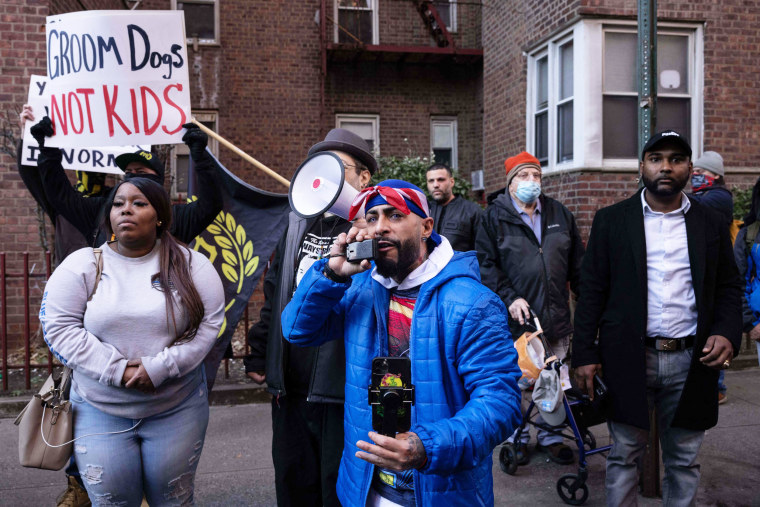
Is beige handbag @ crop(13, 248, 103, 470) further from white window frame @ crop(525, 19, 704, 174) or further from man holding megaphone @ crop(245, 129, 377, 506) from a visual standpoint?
white window frame @ crop(525, 19, 704, 174)

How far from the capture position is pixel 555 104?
877cm

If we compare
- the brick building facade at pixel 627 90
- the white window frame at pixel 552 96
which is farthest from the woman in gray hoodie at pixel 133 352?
the white window frame at pixel 552 96

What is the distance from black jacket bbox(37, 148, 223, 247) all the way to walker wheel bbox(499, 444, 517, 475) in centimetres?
265

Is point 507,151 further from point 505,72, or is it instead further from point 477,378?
point 477,378

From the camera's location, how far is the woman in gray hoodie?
104 inches

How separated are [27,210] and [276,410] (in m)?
6.04

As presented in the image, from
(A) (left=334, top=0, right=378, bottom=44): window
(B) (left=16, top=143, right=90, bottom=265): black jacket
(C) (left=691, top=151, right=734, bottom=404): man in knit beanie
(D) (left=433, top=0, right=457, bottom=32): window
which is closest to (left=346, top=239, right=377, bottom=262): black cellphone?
(B) (left=16, top=143, right=90, bottom=265): black jacket

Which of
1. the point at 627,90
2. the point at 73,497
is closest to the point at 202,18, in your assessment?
the point at 627,90

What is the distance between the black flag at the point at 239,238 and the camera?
4180mm

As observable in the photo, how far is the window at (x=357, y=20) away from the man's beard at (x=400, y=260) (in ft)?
36.0

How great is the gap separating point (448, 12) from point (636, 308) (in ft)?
35.6

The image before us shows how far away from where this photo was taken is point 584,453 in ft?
13.5

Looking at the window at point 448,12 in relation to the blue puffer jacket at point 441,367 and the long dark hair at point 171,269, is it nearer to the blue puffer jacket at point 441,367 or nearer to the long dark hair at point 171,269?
the long dark hair at point 171,269

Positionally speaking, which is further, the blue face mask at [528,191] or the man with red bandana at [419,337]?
the blue face mask at [528,191]
